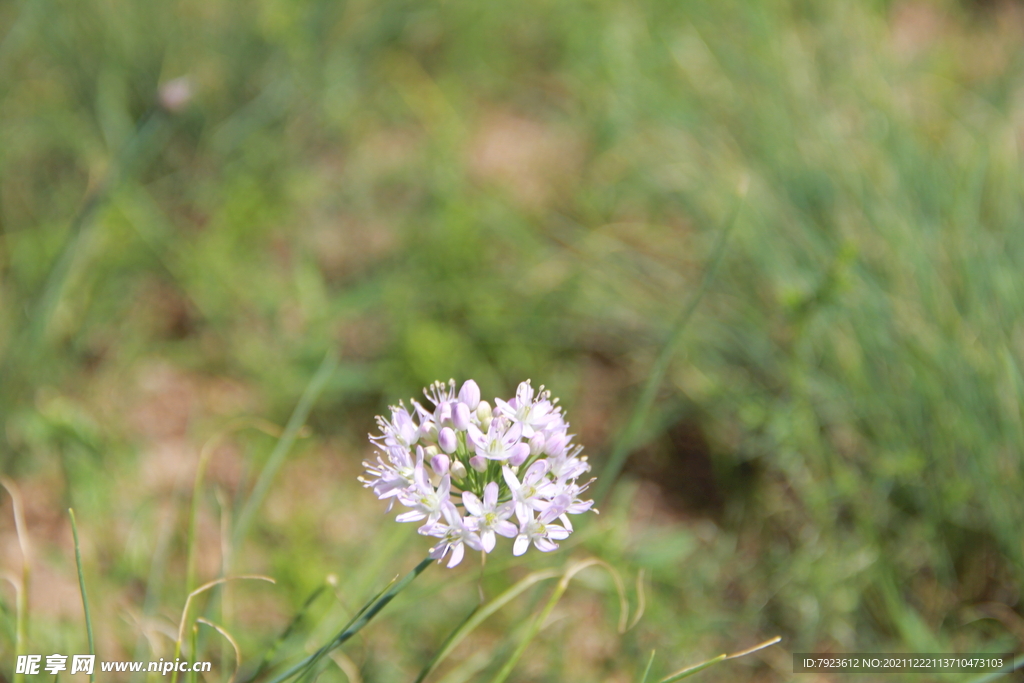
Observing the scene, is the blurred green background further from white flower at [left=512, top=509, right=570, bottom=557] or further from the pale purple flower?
the pale purple flower

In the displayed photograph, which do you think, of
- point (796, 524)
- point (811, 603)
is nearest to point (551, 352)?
point (796, 524)

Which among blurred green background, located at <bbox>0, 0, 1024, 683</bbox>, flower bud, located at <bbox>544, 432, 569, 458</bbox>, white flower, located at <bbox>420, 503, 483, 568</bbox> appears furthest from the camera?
blurred green background, located at <bbox>0, 0, 1024, 683</bbox>

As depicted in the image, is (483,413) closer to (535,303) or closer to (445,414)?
(445,414)

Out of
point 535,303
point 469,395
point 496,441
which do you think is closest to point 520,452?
point 496,441

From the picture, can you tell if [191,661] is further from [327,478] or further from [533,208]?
[533,208]

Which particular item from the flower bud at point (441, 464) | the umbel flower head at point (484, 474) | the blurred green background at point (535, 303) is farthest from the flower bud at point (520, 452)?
the blurred green background at point (535, 303)

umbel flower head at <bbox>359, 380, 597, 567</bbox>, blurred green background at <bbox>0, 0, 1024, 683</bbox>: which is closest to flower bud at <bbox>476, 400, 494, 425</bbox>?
umbel flower head at <bbox>359, 380, 597, 567</bbox>
